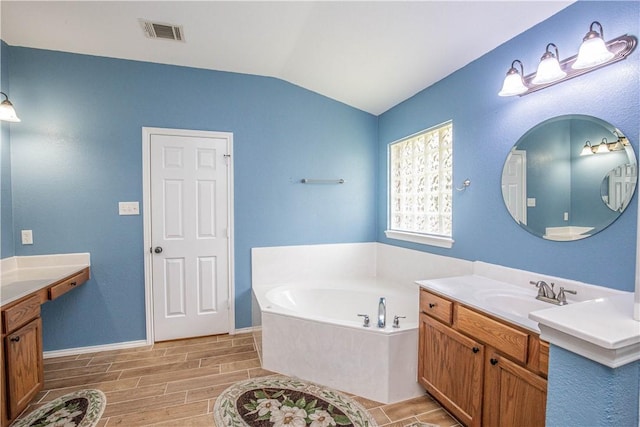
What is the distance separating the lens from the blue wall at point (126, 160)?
2605mm

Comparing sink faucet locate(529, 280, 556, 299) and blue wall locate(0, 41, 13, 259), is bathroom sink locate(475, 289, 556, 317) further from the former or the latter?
blue wall locate(0, 41, 13, 259)

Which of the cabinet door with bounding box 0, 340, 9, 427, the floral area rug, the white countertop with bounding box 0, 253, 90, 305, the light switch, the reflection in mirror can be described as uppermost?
the reflection in mirror

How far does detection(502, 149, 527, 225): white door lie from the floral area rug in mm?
2986

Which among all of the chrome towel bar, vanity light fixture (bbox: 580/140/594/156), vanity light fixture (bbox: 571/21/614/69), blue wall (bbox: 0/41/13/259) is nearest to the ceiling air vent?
blue wall (bbox: 0/41/13/259)

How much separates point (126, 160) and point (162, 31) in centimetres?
118

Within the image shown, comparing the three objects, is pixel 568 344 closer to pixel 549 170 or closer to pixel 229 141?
pixel 549 170

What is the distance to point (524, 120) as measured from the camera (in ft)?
6.23

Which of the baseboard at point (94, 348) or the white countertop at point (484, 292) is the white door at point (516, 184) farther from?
the baseboard at point (94, 348)

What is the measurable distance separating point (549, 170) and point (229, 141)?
8.86ft

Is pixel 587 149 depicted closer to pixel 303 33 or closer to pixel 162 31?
pixel 303 33

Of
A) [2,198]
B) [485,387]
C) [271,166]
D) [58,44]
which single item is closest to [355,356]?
[485,387]

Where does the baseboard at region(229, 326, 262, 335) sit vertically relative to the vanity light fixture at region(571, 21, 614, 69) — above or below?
below

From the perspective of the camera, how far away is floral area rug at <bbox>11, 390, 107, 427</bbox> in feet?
6.04

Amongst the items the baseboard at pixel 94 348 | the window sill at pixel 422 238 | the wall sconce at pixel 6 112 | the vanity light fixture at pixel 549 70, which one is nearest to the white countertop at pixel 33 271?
the baseboard at pixel 94 348
